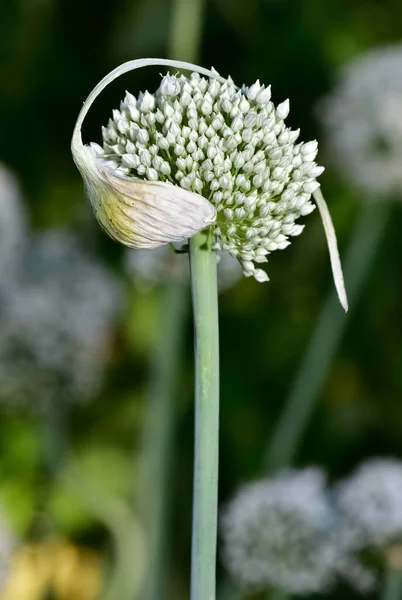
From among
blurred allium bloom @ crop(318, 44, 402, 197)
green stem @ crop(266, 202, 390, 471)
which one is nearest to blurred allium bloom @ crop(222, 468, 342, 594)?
green stem @ crop(266, 202, 390, 471)

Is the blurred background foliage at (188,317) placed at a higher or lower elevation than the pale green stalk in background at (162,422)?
higher

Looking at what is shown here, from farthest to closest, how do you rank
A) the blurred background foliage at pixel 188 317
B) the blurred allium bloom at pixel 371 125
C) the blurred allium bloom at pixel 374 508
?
the blurred background foliage at pixel 188 317
the blurred allium bloom at pixel 371 125
the blurred allium bloom at pixel 374 508

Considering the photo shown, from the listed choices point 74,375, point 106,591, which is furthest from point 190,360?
point 106,591

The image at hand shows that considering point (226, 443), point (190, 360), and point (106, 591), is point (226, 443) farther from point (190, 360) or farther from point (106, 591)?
point (106, 591)

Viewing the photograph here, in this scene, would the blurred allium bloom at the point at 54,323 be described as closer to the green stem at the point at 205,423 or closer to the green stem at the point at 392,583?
the green stem at the point at 392,583

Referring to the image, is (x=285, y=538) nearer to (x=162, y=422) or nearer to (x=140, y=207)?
(x=162, y=422)

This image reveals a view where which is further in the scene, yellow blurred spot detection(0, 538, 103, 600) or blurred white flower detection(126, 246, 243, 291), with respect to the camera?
yellow blurred spot detection(0, 538, 103, 600)

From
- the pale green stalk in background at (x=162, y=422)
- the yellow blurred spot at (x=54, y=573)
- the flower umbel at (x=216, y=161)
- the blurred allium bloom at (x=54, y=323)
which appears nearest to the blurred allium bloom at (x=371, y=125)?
the pale green stalk in background at (x=162, y=422)

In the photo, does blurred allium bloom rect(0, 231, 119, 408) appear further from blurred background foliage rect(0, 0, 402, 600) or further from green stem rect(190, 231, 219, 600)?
green stem rect(190, 231, 219, 600)
